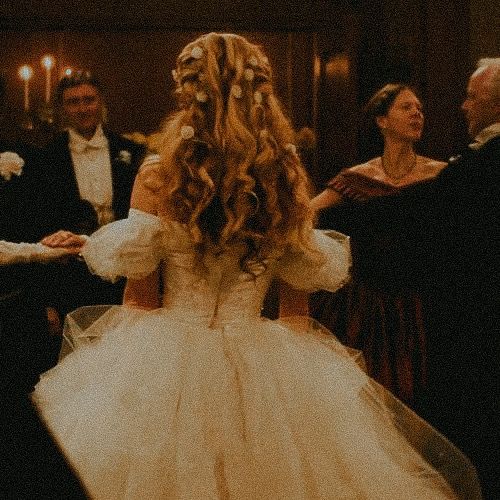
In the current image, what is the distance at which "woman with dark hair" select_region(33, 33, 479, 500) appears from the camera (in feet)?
6.13

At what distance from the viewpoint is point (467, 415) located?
2.94m

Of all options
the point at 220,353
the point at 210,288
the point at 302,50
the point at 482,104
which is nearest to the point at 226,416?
the point at 220,353

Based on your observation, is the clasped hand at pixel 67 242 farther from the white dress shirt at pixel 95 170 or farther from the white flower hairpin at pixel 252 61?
the white flower hairpin at pixel 252 61

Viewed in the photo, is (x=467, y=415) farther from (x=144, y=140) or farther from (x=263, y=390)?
(x=144, y=140)

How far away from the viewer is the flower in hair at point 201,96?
2004 millimetres

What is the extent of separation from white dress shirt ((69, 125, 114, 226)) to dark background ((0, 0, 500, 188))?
4.46 feet

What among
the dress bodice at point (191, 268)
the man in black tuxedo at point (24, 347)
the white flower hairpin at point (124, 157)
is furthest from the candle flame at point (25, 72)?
the dress bodice at point (191, 268)

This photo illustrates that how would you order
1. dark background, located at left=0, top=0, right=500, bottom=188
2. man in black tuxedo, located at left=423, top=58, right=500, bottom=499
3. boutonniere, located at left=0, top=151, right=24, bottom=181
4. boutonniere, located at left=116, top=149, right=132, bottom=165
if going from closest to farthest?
man in black tuxedo, located at left=423, top=58, right=500, bottom=499 < boutonniere, located at left=0, top=151, right=24, bottom=181 < boutonniere, located at left=116, top=149, right=132, bottom=165 < dark background, located at left=0, top=0, right=500, bottom=188

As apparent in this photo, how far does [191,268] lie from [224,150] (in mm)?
297

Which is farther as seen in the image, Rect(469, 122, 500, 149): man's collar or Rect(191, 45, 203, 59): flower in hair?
Rect(469, 122, 500, 149): man's collar

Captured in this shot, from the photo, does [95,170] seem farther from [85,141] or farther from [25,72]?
[25,72]

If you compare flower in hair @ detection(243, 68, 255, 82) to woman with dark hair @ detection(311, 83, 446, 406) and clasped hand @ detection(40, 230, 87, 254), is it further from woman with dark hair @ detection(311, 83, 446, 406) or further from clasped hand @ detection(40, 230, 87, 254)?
woman with dark hair @ detection(311, 83, 446, 406)

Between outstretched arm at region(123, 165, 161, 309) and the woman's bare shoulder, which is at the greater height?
the woman's bare shoulder

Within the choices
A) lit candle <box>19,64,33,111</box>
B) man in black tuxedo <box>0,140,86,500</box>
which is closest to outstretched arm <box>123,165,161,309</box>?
man in black tuxedo <box>0,140,86,500</box>
